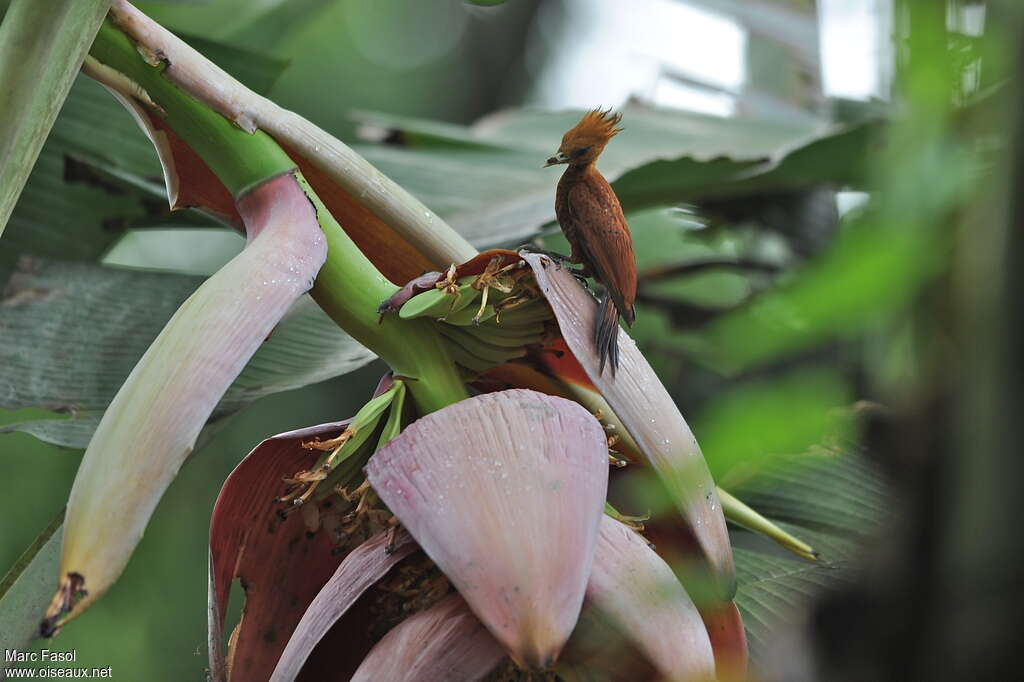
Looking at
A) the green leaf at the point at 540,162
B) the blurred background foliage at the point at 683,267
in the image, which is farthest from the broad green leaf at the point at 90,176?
the green leaf at the point at 540,162

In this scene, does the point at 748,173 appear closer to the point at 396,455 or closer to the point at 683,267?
the point at 683,267

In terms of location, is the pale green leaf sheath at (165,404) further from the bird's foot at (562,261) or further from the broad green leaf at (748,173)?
the broad green leaf at (748,173)

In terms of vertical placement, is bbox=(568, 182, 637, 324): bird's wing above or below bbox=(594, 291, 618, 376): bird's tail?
above

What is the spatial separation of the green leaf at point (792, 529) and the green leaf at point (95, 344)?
17 cm

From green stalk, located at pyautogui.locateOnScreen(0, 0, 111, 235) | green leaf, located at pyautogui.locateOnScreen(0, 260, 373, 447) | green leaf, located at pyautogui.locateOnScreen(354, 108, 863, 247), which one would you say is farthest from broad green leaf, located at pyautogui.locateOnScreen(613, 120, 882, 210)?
green stalk, located at pyautogui.locateOnScreen(0, 0, 111, 235)

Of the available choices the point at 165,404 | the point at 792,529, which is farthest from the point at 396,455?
the point at 792,529

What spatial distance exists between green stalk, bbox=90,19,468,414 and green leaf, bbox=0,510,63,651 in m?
0.13

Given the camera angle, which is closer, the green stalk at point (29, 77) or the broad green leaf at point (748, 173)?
the green stalk at point (29, 77)

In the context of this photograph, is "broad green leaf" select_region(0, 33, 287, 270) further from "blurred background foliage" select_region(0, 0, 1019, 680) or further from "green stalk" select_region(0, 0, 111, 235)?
"green stalk" select_region(0, 0, 111, 235)

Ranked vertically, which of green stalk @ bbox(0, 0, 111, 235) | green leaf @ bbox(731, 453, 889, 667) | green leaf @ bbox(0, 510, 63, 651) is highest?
green stalk @ bbox(0, 0, 111, 235)

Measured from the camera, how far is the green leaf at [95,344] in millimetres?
378

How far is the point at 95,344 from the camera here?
42 cm

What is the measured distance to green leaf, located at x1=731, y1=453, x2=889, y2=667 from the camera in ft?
0.99

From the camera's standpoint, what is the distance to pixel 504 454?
9.2 inches
